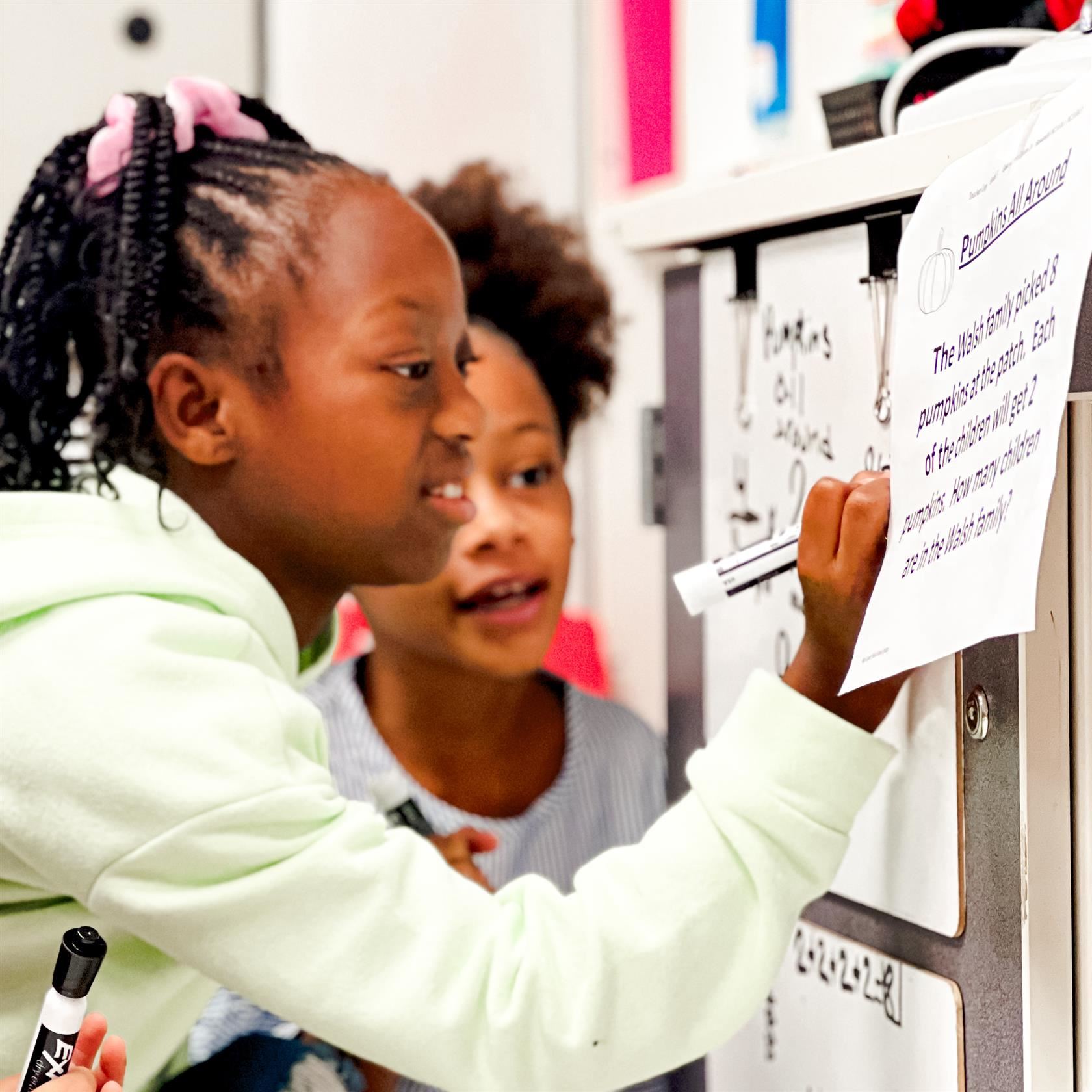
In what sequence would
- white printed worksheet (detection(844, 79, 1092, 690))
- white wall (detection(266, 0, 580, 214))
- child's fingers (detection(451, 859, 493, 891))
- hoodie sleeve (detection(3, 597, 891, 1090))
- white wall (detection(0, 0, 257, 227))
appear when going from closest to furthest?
white printed worksheet (detection(844, 79, 1092, 690)) < hoodie sleeve (detection(3, 597, 891, 1090)) < child's fingers (detection(451, 859, 493, 891)) < white wall (detection(0, 0, 257, 227)) < white wall (detection(266, 0, 580, 214))

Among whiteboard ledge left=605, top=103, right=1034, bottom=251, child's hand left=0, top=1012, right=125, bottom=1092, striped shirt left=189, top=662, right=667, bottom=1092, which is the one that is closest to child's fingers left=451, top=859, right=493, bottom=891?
striped shirt left=189, top=662, right=667, bottom=1092

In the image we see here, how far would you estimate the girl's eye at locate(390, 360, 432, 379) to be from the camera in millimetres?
681

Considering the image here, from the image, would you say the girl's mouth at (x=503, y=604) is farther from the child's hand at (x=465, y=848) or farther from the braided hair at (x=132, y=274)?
the braided hair at (x=132, y=274)

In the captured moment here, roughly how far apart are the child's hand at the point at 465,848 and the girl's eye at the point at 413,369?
298 mm

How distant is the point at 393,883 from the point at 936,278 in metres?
0.35

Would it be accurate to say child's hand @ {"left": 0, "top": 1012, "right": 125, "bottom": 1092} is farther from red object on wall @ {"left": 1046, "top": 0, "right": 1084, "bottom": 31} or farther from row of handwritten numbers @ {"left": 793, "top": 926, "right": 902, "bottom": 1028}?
red object on wall @ {"left": 1046, "top": 0, "right": 1084, "bottom": 31}

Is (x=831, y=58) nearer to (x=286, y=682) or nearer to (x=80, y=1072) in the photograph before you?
(x=286, y=682)

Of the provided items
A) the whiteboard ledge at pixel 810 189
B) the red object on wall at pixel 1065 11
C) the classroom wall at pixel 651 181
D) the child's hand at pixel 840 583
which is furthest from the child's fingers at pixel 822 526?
the classroom wall at pixel 651 181

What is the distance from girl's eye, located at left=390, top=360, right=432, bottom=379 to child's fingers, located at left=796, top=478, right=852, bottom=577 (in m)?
0.22

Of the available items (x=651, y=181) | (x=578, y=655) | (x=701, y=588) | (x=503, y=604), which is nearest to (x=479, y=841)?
(x=503, y=604)

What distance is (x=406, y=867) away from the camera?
1.94ft

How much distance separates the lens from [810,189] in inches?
25.7

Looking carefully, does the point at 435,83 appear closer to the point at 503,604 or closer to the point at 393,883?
the point at 503,604

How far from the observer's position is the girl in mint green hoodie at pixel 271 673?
565mm
